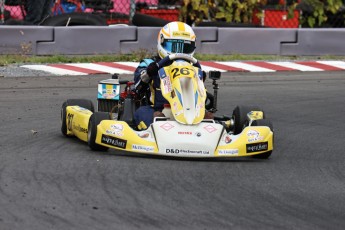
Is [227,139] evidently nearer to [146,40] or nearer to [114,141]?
[114,141]

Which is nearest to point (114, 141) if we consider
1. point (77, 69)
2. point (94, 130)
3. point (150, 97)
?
point (94, 130)

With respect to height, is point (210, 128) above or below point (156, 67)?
below

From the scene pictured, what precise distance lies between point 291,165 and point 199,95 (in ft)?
2.99

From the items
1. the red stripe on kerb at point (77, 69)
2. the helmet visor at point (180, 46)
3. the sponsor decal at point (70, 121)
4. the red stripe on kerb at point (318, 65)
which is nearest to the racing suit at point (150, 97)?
the helmet visor at point (180, 46)

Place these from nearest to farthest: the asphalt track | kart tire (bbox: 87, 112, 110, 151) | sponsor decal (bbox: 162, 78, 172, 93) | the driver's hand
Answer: the asphalt track → kart tire (bbox: 87, 112, 110, 151) → sponsor decal (bbox: 162, 78, 172, 93) → the driver's hand

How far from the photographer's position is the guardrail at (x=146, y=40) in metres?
13.7

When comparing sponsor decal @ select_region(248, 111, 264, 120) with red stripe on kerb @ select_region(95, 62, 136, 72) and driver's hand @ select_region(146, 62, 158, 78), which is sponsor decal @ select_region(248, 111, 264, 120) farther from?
red stripe on kerb @ select_region(95, 62, 136, 72)

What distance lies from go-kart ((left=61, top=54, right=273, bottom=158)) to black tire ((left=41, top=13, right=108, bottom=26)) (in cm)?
630

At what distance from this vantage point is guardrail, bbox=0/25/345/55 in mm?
13727

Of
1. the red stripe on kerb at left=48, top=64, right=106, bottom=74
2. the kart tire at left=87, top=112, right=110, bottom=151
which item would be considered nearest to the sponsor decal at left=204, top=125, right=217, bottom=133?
the kart tire at left=87, top=112, right=110, bottom=151

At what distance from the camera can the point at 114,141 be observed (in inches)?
291

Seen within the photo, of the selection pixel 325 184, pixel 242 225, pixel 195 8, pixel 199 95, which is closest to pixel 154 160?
pixel 199 95

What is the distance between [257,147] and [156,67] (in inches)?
42.1

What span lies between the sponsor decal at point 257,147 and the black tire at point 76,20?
24.4 ft
